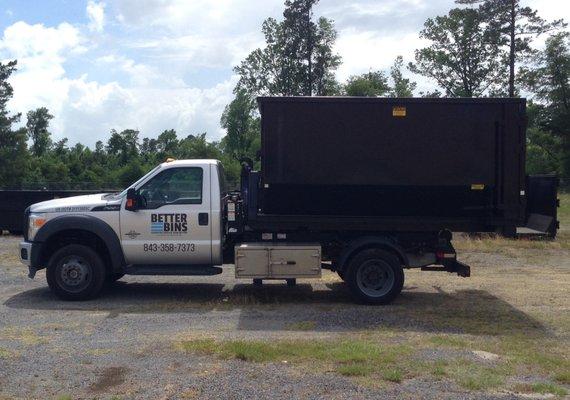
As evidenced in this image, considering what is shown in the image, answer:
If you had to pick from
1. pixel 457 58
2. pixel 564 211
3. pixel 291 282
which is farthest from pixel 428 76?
pixel 291 282

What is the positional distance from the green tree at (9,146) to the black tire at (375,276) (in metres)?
51.6

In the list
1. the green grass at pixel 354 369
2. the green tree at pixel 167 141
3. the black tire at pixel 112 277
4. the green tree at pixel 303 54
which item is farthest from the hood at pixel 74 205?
the green tree at pixel 167 141

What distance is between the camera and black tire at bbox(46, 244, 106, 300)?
10.5 m

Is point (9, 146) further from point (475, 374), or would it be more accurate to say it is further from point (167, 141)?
point (475, 374)

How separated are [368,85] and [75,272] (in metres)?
→ 62.1

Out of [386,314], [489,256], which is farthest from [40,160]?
[386,314]

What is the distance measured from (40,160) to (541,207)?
69.7 meters

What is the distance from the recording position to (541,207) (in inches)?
414

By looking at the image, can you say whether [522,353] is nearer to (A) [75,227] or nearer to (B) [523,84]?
(A) [75,227]

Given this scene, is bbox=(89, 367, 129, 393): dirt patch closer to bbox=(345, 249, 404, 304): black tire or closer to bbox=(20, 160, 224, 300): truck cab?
bbox=(20, 160, 224, 300): truck cab

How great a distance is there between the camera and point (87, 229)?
10352 millimetres

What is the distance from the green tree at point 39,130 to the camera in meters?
104

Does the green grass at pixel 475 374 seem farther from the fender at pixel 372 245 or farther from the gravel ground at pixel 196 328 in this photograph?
the fender at pixel 372 245

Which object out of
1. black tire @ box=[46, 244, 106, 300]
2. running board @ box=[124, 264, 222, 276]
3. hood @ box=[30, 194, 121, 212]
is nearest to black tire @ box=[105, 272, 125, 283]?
black tire @ box=[46, 244, 106, 300]
